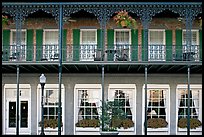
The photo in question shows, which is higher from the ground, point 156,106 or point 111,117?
point 156,106

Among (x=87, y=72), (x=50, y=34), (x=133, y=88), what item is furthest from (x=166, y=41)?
(x=50, y=34)

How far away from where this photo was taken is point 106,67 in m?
18.3

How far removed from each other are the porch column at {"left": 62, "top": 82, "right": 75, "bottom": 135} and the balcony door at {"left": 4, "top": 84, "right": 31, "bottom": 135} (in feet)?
5.46

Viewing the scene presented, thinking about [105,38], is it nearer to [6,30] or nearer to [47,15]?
[47,15]

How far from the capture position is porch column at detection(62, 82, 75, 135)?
1928 cm

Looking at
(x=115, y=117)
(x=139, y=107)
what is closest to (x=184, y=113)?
(x=139, y=107)

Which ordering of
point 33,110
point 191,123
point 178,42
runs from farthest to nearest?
point 178,42
point 33,110
point 191,123

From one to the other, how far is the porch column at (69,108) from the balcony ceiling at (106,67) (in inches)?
30.1

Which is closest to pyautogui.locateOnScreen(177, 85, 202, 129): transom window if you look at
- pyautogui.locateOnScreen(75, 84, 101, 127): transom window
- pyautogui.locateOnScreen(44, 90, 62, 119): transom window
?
pyautogui.locateOnScreen(75, 84, 101, 127): transom window

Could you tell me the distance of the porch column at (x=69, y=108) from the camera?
19.3 metres

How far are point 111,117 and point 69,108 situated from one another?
7.81 ft

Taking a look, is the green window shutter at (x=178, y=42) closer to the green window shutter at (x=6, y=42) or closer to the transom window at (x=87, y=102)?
the transom window at (x=87, y=102)

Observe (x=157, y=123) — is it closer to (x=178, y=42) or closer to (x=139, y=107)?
(x=139, y=107)

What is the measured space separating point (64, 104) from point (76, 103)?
1.76ft
